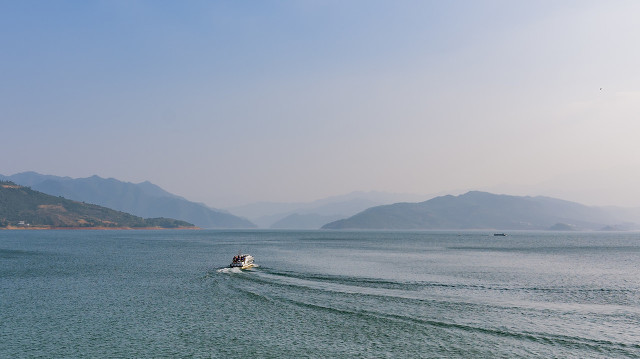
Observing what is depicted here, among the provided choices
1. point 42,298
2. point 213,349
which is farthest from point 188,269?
point 213,349

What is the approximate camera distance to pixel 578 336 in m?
48.7

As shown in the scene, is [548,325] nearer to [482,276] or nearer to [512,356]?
[512,356]

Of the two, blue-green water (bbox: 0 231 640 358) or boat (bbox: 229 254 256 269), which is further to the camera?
boat (bbox: 229 254 256 269)

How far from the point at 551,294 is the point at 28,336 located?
77843mm

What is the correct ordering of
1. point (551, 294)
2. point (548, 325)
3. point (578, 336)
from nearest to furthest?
point (578, 336) → point (548, 325) → point (551, 294)

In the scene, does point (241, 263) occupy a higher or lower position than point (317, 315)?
higher

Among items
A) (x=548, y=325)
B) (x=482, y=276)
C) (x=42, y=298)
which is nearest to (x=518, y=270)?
(x=482, y=276)

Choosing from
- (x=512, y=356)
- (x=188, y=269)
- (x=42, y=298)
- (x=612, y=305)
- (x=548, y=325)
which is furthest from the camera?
(x=188, y=269)

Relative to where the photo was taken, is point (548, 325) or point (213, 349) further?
point (548, 325)

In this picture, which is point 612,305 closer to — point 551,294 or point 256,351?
point 551,294

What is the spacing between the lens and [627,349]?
44.2 meters

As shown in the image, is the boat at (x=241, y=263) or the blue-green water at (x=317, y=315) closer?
the blue-green water at (x=317, y=315)

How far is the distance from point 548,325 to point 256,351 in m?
35.4

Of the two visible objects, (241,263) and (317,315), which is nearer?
(317,315)
